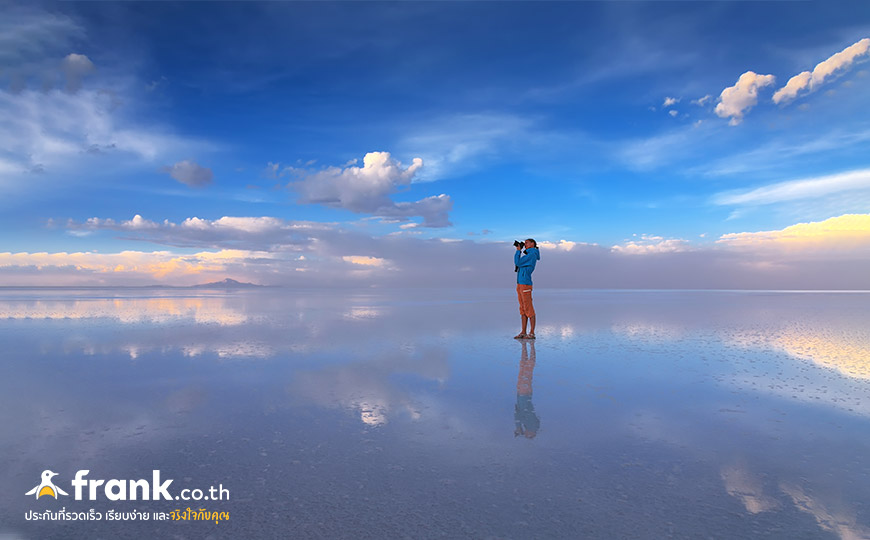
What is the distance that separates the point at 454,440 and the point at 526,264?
9041 mm

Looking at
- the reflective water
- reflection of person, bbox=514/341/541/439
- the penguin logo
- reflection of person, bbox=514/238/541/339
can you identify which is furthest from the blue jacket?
the penguin logo

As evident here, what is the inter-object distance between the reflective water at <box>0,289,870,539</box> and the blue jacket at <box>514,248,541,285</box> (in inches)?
137

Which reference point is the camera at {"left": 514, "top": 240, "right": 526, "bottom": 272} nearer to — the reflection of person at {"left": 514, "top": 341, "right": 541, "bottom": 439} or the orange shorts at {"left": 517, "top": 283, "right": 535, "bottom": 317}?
the orange shorts at {"left": 517, "top": 283, "right": 535, "bottom": 317}

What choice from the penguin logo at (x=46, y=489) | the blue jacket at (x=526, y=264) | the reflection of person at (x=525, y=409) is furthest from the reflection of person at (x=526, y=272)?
the penguin logo at (x=46, y=489)

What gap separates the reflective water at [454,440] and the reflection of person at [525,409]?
0.04m

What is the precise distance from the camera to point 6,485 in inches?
145

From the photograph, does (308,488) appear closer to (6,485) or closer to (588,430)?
(6,485)

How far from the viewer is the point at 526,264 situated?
1315cm

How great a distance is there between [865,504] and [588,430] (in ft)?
7.43

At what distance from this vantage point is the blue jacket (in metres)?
13.0

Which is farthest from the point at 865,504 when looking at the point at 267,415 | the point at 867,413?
the point at 267,415

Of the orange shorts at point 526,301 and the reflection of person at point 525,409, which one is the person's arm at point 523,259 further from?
the reflection of person at point 525,409

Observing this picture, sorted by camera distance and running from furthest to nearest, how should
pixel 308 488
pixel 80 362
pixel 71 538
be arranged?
1. pixel 80 362
2. pixel 308 488
3. pixel 71 538

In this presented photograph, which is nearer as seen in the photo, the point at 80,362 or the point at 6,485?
the point at 6,485
